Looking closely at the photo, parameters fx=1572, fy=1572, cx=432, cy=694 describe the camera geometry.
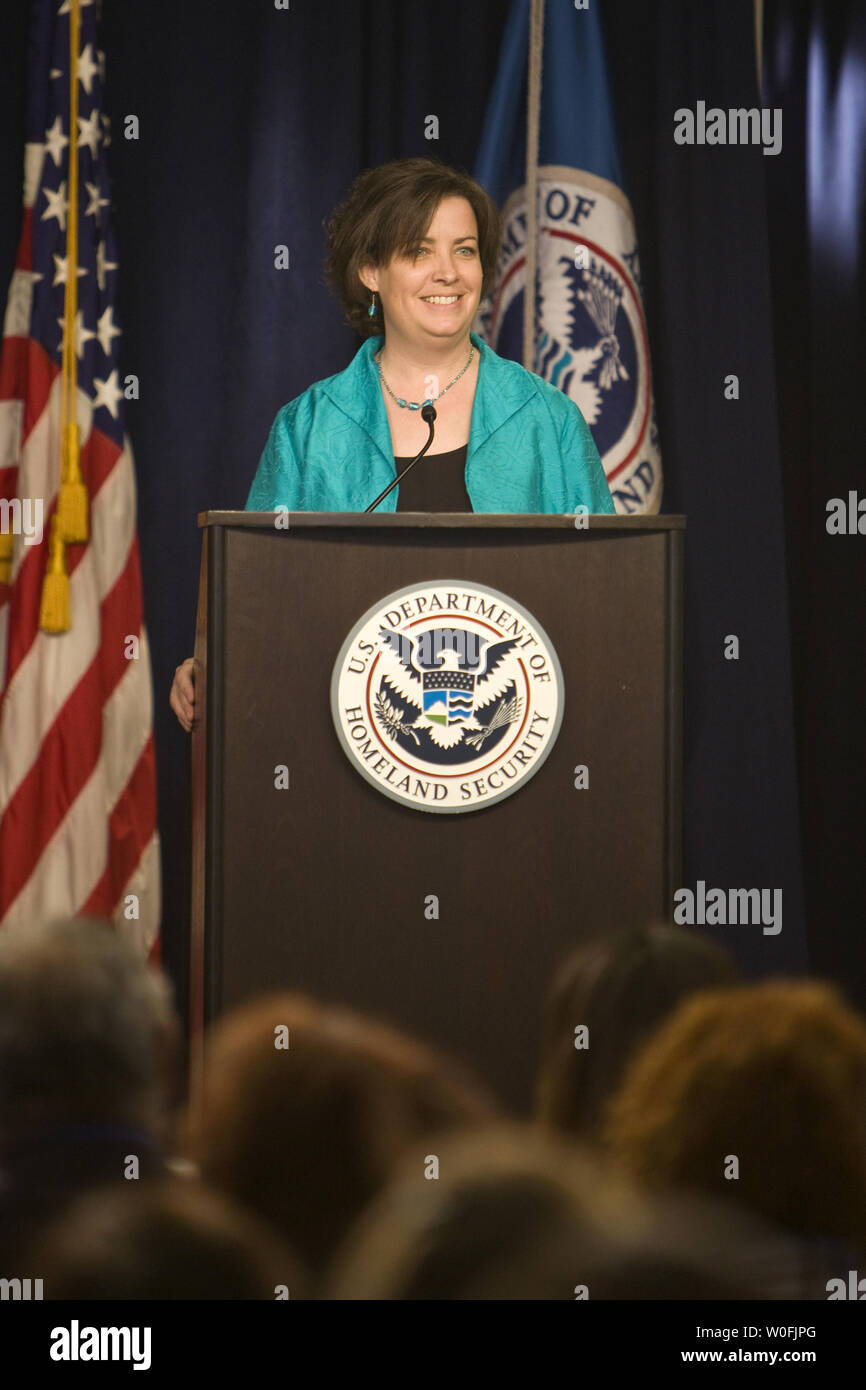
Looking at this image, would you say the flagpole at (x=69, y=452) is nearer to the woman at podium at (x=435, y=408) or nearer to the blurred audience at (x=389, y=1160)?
the woman at podium at (x=435, y=408)

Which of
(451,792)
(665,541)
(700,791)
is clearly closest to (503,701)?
(451,792)

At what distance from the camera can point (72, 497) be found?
3430mm

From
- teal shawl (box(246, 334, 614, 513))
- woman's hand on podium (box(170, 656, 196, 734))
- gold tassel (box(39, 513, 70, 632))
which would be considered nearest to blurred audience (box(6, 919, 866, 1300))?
woman's hand on podium (box(170, 656, 196, 734))

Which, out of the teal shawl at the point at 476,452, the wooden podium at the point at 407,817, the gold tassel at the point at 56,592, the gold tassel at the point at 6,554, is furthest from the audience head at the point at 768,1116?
the gold tassel at the point at 6,554

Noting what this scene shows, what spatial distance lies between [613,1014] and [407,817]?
1.54 feet

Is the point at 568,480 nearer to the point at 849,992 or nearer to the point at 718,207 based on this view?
the point at 718,207

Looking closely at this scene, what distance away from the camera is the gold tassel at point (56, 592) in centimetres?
342

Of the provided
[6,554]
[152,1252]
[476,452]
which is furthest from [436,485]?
[152,1252]

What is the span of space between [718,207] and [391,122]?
2.67ft

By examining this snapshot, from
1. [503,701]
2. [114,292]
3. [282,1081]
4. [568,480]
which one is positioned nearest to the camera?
[282,1081]

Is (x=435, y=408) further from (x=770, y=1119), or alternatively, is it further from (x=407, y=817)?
(x=770, y=1119)

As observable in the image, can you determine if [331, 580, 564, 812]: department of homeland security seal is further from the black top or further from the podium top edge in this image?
the black top

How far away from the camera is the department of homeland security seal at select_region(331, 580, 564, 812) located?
70.8 inches

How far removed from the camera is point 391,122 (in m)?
3.79
